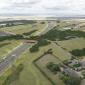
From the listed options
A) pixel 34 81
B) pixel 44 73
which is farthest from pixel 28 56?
pixel 34 81

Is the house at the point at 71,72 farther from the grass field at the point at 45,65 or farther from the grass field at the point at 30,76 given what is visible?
the grass field at the point at 30,76

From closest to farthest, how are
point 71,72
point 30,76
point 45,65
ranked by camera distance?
point 30,76, point 71,72, point 45,65

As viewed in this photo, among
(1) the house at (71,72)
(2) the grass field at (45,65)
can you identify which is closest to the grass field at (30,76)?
(2) the grass field at (45,65)

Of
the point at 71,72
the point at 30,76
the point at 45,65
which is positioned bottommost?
the point at 45,65

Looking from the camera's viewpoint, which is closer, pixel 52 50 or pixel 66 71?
pixel 66 71

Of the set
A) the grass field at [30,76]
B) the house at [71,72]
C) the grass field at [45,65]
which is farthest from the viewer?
the house at [71,72]

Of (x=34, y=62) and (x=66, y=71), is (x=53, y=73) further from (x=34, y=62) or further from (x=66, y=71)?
(x=34, y=62)

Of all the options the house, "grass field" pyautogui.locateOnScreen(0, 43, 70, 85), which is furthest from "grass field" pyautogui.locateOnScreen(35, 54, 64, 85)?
the house

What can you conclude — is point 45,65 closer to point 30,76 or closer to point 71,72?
point 71,72

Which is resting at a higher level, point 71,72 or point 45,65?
point 71,72

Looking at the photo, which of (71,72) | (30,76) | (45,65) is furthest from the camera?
(45,65)

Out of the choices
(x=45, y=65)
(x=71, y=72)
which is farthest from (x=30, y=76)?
(x=45, y=65)
